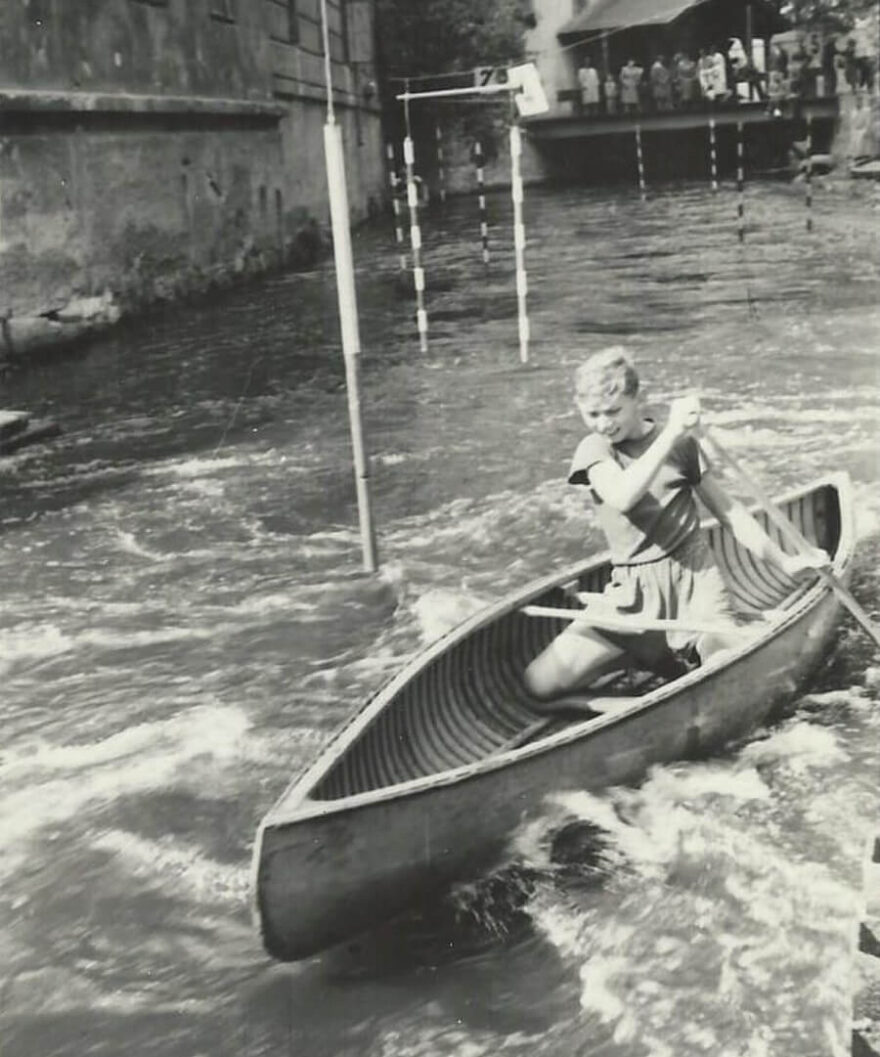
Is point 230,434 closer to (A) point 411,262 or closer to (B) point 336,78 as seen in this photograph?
(A) point 411,262

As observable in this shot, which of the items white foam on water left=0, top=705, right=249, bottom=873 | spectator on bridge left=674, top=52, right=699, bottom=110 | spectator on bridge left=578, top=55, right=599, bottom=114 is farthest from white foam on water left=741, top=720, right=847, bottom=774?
spectator on bridge left=578, top=55, right=599, bottom=114

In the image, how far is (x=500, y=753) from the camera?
15.4ft

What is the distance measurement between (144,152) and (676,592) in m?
11.3

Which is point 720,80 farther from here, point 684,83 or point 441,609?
point 441,609

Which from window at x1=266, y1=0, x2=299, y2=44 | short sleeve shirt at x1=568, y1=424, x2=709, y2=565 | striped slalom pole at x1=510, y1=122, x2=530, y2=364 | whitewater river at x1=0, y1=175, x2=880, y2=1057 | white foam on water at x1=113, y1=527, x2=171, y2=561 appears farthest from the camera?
window at x1=266, y1=0, x2=299, y2=44

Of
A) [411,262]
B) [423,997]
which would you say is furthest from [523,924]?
[411,262]

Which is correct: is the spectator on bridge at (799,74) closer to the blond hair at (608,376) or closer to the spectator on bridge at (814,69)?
the spectator on bridge at (814,69)

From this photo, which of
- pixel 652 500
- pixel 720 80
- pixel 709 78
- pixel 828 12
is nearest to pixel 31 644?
pixel 652 500

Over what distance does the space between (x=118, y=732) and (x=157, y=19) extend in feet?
37.8

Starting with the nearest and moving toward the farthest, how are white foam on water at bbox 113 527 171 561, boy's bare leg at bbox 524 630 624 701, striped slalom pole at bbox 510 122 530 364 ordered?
boy's bare leg at bbox 524 630 624 701 < white foam on water at bbox 113 527 171 561 < striped slalom pole at bbox 510 122 530 364

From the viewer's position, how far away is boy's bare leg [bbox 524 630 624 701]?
5055 mm

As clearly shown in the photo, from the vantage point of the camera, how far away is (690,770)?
494 cm

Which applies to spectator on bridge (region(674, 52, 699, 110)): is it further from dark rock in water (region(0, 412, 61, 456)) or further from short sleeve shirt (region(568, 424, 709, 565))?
short sleeve shirt (region(568, 424, 709, 565))

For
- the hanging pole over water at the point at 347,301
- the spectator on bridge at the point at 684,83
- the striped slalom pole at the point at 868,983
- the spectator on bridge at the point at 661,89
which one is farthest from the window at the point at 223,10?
the spectator on bridge at the point at 661,89
